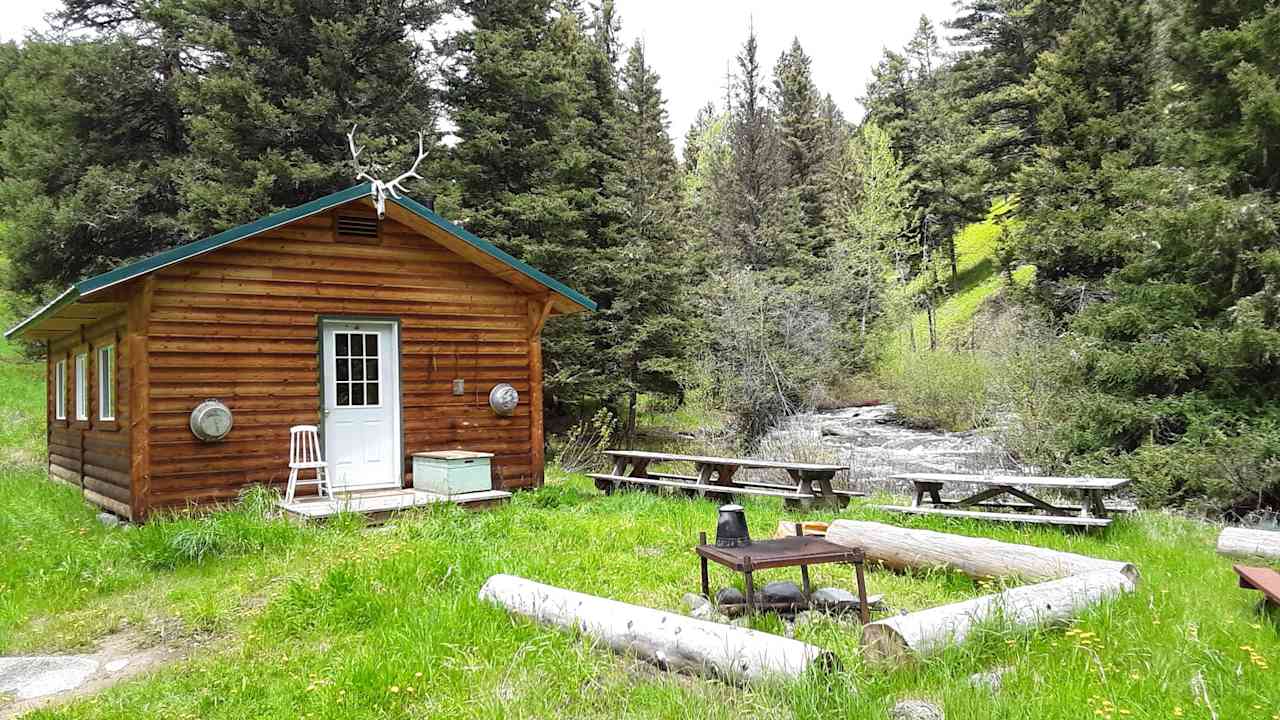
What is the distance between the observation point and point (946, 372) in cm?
1797

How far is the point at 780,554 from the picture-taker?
4.65 m

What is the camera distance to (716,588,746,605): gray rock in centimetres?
517

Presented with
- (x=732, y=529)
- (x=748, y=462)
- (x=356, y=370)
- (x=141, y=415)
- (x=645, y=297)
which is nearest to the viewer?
(x=732, y=529)

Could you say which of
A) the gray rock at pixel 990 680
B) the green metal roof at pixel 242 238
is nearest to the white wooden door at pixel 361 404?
the green metal roof at pixel 242 238

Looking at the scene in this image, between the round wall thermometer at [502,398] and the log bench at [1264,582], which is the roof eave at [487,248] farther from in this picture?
the log bench at [1264,582]

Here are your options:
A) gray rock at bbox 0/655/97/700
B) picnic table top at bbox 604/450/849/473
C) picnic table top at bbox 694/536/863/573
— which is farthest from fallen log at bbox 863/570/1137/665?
gray rock at bbox 0/655/97/700

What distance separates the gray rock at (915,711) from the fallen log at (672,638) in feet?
1.10

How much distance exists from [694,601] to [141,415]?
6.23 metres

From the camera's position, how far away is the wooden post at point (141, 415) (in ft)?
26.9

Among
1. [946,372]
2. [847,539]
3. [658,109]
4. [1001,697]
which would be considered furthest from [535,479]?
[658,109]

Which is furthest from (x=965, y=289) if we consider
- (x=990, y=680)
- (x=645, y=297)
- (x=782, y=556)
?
(x=990, y=680)

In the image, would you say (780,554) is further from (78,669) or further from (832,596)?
(78,669)

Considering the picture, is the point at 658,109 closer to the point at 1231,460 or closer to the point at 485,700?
the point at 1231,460

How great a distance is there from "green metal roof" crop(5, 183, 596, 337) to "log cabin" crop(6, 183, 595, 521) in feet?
0.08
